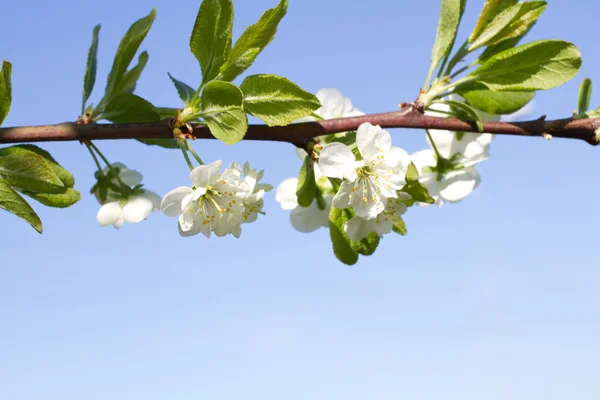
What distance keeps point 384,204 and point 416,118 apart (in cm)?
21

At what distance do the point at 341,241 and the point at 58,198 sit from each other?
23.3 inches

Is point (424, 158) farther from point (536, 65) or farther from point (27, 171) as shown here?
point (27, 171)

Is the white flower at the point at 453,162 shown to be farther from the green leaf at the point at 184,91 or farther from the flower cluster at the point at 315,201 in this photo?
the green leaf at the point at 184,91

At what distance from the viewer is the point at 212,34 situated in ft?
3.83

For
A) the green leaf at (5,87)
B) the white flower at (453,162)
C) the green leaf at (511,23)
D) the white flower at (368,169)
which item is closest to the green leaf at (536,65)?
the green leaf at (511,23)

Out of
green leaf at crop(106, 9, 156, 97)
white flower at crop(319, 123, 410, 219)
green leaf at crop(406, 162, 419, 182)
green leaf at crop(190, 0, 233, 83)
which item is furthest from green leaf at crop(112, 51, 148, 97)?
green leaf at crop(406, 162, 419, 182)

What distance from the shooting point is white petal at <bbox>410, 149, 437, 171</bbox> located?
5.31 ft

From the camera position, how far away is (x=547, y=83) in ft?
4.41

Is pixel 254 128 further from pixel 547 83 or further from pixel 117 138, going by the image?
pixel 547 83

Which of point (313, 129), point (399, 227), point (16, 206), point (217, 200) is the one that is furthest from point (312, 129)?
point (16, 206)

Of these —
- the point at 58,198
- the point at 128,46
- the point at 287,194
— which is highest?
the point at 128,46

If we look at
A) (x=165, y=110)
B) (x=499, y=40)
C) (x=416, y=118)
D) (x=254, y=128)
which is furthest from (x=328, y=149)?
(x=499, y=40)

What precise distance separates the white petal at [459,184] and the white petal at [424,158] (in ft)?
0.18

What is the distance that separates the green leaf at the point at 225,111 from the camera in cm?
112
